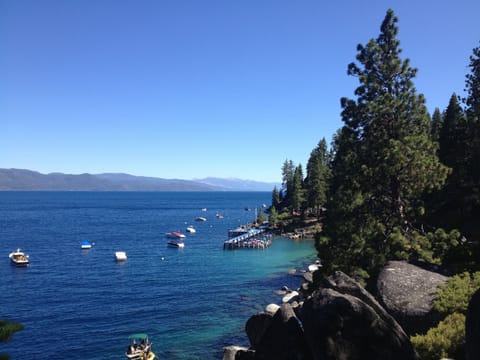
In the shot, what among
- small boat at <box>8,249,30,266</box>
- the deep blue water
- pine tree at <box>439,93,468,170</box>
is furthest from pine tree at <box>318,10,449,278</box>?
small boat at <box>8,249,30,266</box>

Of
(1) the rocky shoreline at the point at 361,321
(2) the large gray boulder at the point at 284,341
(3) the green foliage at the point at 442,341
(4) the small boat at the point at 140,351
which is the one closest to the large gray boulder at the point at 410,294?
(1) the rocky shoreline at the point at 361,321

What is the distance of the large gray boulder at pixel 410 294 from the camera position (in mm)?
16016

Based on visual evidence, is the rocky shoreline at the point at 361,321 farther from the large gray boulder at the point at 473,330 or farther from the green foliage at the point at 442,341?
the green foliage at the point at 442,341

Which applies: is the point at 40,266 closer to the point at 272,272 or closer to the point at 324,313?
the point at 272,272

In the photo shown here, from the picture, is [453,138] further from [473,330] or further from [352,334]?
[473,330]

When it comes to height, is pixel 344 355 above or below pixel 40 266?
above

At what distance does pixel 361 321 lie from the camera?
40.6 ft

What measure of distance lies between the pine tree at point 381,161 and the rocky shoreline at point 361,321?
5900mm

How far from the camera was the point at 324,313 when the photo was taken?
12695mm

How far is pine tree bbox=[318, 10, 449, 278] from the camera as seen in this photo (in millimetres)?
24406

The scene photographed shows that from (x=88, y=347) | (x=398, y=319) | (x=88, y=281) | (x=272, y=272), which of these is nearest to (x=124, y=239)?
(x=88, y=281)

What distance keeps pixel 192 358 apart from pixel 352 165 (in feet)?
64.4

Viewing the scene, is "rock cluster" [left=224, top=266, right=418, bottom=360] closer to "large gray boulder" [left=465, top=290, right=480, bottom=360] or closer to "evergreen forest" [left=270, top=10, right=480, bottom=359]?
"large gray boulder" [left=465, top=290, right=480, bottom=360]

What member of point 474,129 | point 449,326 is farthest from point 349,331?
point 474,129
